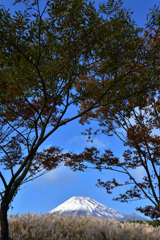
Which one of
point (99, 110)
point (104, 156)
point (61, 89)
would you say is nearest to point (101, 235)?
point (61, 89)

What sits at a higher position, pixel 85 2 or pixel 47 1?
pixel 85 2

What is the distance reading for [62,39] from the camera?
603 cm

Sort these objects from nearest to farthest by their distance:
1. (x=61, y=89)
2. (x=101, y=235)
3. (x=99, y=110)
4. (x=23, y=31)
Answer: (x=23, y=31) → (x=101, y=235) → (x=61, y=89) → (x=99, y=110)

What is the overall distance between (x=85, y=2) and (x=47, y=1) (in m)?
1.29

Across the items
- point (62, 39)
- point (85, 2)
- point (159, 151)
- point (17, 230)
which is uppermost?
point (85, 2)

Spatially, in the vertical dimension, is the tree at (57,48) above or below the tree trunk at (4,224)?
above

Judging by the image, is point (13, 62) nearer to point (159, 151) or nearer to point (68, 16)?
point (68, 16)

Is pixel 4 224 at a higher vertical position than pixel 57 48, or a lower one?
lower

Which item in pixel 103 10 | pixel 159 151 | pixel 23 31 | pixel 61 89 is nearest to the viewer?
pixel 23 31

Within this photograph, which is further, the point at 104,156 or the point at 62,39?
the point at 104,156

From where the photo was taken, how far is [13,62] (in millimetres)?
6199

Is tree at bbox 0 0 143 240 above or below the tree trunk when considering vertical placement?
above

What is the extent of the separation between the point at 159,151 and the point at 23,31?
27.6 ft

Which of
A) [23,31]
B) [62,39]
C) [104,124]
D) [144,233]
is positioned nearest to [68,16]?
[62,39]
